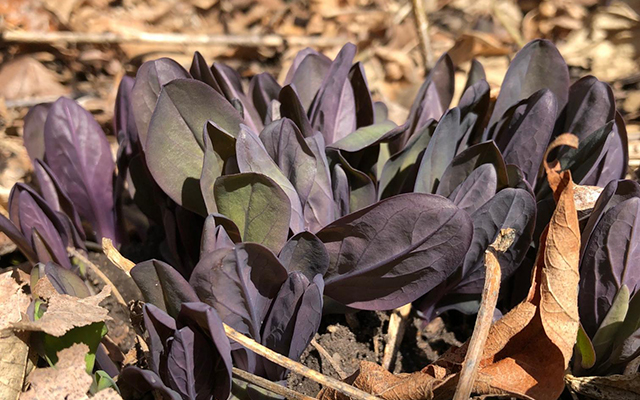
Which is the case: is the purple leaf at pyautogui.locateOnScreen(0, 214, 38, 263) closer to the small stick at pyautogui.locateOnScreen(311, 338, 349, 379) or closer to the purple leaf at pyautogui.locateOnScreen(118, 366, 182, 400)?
the purple leaf at pyautogui.locateOnScreen(118, 366, 182, 400)

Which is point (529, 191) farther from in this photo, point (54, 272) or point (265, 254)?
point (54, 272)

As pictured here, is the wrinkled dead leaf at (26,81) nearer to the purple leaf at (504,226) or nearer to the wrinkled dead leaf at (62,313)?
the wrinkled dead leaf at (62,313)

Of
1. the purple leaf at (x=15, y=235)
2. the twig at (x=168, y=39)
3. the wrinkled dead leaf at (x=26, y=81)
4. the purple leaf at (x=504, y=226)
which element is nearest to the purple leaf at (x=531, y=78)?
the purple leaf at (x=504, y=226)

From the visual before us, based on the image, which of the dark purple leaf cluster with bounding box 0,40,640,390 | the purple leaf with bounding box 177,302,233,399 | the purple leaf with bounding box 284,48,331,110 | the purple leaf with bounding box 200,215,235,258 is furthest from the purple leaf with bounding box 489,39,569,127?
the purple leaf with bounding box 177,302,233,399

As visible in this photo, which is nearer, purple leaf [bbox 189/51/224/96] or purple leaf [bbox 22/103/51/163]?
purple leaf [bbox 189/51/224/96]

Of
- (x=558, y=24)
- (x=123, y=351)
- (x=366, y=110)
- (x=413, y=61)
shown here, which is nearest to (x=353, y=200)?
(x=366, y=110)

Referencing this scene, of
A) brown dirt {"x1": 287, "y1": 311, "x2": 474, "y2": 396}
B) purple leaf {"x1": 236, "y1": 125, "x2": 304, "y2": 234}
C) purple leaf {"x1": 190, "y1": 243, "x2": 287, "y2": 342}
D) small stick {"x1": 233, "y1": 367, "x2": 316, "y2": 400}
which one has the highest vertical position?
purple leaf {"x1": 236, "y1": 125, "x2": 304, "y2": 234}
